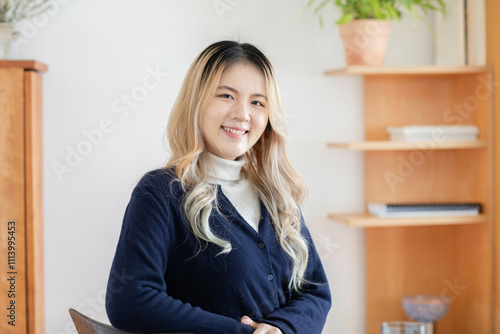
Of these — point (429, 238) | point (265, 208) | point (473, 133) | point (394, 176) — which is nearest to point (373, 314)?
point (429, 238)

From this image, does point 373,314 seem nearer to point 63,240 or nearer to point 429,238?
point 429,238

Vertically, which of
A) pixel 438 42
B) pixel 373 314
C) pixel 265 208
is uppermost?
pixel 438 42

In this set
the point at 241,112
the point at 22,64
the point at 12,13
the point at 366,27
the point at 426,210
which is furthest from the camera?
the point at 426,210

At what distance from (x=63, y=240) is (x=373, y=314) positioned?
1577 mm

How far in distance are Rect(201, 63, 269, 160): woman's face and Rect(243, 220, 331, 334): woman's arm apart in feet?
1.18

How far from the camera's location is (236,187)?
1771mm

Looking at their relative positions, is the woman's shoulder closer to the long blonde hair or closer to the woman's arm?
the long blonde hair

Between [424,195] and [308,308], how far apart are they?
5.44 ft

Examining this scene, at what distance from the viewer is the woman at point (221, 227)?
4.87 feet

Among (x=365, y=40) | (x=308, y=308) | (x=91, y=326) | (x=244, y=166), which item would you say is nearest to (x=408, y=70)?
(x=365, y=40)

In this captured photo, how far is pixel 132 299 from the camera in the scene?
1458 mm

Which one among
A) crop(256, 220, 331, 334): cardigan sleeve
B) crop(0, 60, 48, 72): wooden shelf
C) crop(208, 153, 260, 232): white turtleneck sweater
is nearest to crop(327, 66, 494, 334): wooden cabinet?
crop(256, 220, 331, 334): cardigan sleeve

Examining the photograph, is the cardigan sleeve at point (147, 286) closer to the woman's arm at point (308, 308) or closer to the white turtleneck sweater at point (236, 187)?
the woman's arm at point (308, 308)

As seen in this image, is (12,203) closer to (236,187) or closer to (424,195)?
(236,187)
